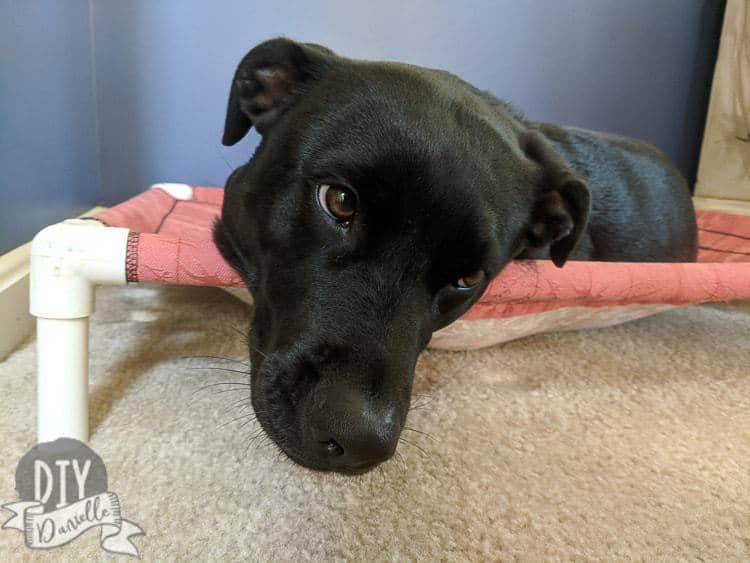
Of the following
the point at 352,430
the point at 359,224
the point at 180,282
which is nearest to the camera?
the point at 352,430

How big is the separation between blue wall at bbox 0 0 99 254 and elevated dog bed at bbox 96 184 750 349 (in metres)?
0.30

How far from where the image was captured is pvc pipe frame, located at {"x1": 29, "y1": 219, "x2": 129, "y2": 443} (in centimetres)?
104

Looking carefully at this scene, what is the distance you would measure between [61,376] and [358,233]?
0.62 metres

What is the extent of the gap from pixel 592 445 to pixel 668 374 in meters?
0.53

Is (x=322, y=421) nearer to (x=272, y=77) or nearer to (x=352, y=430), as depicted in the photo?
(x=352, y=430)

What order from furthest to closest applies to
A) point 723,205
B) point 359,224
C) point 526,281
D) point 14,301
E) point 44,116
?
point 723,205
point 44,116
point 14,301
point 526,281
point 359,224

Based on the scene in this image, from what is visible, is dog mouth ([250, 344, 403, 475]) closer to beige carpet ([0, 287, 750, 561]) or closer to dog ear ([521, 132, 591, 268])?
beige carpet ([0, 287, 750, 561])

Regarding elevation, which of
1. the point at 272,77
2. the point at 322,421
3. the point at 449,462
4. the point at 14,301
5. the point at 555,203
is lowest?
the point at 449,462

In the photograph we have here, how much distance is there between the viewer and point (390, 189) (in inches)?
33.8

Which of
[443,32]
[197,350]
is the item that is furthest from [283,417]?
[443,32]

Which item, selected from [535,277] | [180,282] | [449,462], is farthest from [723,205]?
[180,282]

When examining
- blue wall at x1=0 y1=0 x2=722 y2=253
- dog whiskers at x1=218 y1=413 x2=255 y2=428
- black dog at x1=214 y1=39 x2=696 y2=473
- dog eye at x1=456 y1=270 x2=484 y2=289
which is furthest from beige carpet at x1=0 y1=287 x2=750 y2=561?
blue wall at x1=0 y1=0 x2=722 y2=253

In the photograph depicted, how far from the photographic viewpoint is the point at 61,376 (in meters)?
1.06

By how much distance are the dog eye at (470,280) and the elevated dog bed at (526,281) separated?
0.22m
